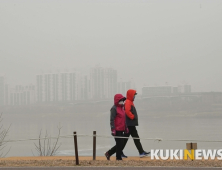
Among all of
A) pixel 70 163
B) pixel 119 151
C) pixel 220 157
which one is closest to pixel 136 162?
pixel 119 151

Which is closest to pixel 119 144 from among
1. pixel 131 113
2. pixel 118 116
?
pixel 118 116

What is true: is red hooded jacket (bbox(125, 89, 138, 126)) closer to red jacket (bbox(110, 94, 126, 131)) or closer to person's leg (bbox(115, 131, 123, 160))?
red jacket (bbox(110, 94, 126, 131))

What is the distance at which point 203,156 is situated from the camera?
504 inches

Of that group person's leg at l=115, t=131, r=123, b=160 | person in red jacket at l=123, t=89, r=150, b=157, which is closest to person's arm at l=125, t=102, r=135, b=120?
person in red jacket at l=123, t=89, r=150, b=157

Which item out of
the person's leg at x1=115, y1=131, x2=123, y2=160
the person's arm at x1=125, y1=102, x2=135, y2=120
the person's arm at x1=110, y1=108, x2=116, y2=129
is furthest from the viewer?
the person's arm at x1=125, y1=102, x2=135, y2=120

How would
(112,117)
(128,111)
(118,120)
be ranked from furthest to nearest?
(128,111) < (118,120) < (112,117)

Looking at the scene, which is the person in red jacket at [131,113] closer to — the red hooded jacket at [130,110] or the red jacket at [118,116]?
the red hooded jacket at [130,110]

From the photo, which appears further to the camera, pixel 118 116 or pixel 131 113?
pixel 131 113

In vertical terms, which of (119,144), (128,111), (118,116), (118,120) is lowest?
(119,144)

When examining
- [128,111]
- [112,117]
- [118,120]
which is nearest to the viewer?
[112,117]

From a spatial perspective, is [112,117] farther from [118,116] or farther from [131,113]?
[131,113]

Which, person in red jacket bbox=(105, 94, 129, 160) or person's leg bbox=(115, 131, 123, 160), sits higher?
person in red jacket bbox=(105, 94, 129, 160)

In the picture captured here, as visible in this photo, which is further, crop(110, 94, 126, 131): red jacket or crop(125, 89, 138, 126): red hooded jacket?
crop(125, 89, 138, 126): red hooded jacket

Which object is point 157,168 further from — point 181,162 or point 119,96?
point 119,96
